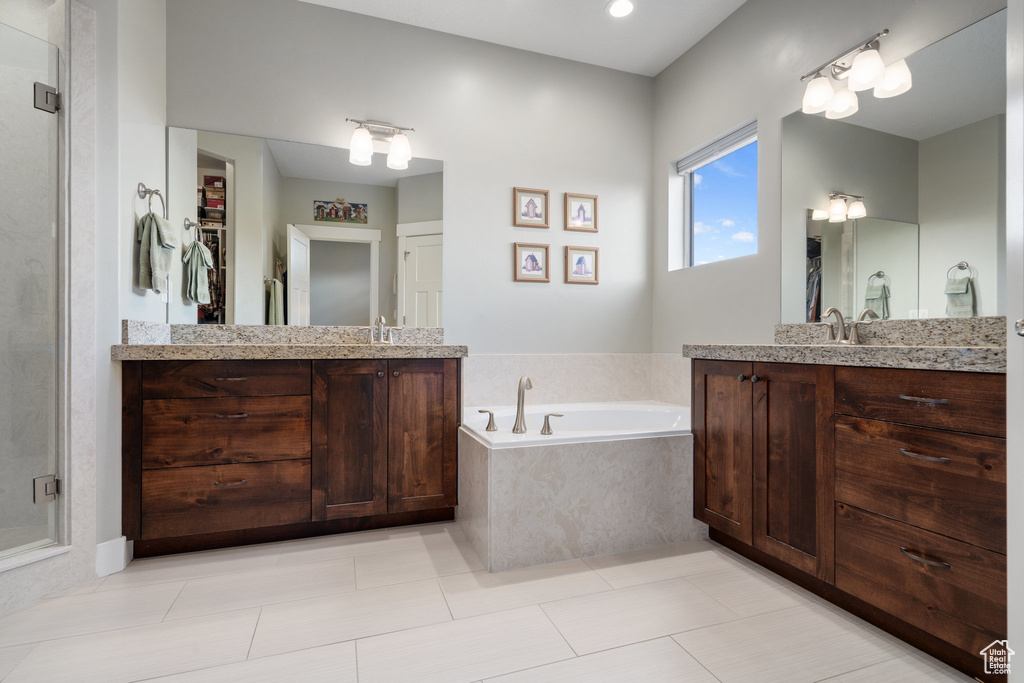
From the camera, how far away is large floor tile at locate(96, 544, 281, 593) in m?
1.83

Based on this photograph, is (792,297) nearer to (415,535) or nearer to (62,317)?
(415,535)

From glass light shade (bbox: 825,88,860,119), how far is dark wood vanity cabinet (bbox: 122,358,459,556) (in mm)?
2064

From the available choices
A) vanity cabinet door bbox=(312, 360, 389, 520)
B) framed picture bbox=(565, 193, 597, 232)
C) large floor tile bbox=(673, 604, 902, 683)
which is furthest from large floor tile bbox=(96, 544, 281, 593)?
framed picture bbox=(565, 193, 597, 232)

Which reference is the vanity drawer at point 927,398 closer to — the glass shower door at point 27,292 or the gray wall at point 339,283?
the gray wall at point 339,283

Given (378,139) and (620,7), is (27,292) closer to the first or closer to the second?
(378,139)

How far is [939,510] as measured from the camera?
1.26 m

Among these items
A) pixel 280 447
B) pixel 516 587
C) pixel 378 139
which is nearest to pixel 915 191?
pixel 516 587

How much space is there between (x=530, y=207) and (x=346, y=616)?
2387mm

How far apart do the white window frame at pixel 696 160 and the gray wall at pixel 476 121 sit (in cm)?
25

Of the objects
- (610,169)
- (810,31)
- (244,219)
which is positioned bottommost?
(244,219)

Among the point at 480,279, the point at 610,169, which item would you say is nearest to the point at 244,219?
the point at 480,279

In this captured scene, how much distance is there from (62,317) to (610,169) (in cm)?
296

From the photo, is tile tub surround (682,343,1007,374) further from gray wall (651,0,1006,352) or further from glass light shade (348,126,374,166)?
glass light shade (348,126,374,166)

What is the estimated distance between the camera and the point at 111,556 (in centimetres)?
189
